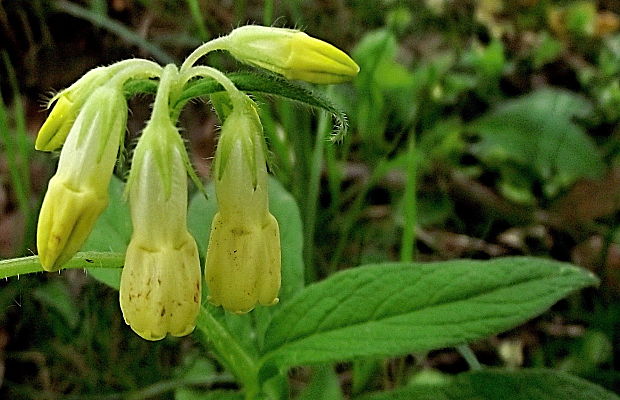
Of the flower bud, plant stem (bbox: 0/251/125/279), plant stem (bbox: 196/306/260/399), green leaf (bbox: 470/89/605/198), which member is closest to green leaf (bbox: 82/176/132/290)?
plant stem (bbox: 196/306/260/399)

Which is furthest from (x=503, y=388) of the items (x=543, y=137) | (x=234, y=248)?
(x=543, y=137)

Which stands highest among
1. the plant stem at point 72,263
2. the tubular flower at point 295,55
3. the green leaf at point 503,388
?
the tubular flower at point 295,55

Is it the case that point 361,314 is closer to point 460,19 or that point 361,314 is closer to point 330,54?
point 330,54

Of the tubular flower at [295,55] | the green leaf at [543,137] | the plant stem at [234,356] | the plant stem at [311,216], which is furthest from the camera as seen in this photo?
the green leaf at [543,137]

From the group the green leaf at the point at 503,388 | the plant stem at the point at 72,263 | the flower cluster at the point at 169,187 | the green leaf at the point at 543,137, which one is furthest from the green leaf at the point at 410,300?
the green leaf at the point at 543,137

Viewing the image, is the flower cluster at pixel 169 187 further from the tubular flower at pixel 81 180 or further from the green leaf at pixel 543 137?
the green leaf at pixel 543 137

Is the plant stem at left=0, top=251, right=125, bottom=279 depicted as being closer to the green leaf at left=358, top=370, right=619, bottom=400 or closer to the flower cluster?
the flower cluster

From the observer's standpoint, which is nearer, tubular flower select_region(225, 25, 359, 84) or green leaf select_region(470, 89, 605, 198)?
tubular flower select_region(225, 25, 359, 84)
